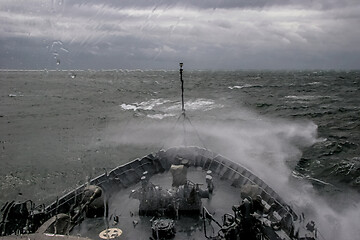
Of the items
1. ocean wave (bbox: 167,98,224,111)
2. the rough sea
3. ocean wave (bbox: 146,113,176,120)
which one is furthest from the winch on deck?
ocean wave (bbox: 167,98,224,111)

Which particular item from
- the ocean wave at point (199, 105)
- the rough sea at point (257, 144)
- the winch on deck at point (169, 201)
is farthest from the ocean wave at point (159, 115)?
the winch on deck at point (169, 201)

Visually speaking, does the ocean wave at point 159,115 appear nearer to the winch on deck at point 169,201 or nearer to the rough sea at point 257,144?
the rough sea at point 257,144

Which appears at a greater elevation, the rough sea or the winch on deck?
the winch on deck

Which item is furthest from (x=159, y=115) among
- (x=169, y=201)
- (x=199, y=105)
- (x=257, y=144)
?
(x=169, y=201)

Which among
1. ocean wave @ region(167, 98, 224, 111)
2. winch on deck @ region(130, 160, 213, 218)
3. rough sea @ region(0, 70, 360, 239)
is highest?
winch on deck @ region(130, 160, 213, 218)

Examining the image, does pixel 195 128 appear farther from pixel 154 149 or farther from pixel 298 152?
pixel 298 152

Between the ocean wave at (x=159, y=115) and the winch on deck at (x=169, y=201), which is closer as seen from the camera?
the winch on deck at (x=169, y=201)

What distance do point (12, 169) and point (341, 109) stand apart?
82.6 m

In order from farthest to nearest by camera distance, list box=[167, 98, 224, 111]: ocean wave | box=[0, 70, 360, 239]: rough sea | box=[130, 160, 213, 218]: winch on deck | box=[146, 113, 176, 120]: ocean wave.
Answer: box=[167, 98, 224, 111]: ocean wave, box=[146, 113, 176, 120]: ocean wave, box=[0, 70, 360, 239]: rough sea, box=[130, 160, 213, 218]: winch on deck

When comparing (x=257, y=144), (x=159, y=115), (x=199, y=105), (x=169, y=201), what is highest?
(x=169, y=201)

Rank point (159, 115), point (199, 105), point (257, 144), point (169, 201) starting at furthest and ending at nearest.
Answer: point (199, 105)
point (159, 115)
point (257, 144)
point (169, 201)

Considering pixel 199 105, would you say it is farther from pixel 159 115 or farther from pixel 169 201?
pixel 169 201

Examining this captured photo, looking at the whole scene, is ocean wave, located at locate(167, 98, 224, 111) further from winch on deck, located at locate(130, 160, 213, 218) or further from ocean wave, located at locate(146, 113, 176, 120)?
winch on deck, located at locate(130, 160, 213, 218)

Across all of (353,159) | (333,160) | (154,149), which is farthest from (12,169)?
(353,159)
